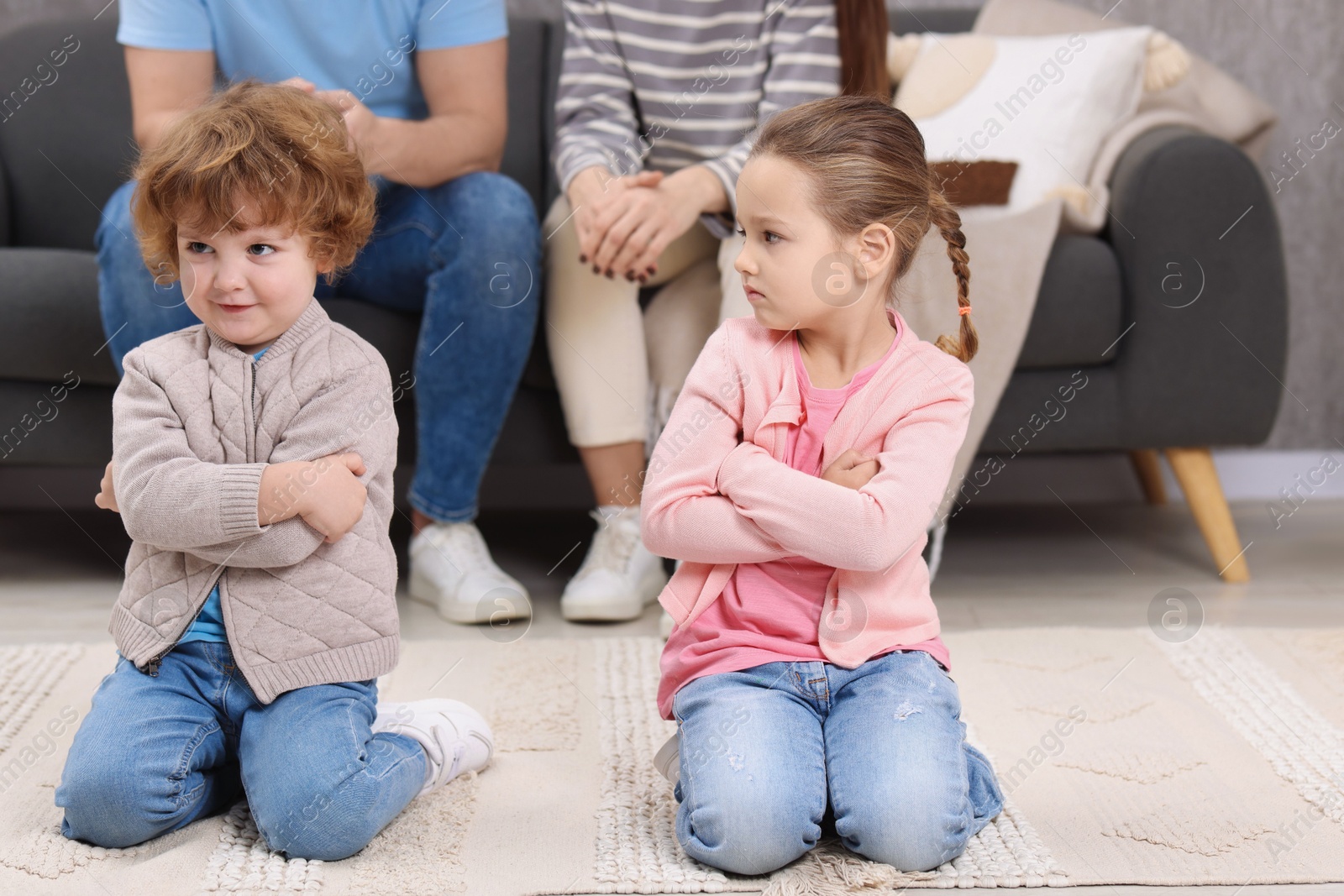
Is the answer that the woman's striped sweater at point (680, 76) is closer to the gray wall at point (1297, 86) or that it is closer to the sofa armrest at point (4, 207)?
the gray wall at point (1297, 86)

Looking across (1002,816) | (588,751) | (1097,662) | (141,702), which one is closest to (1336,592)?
(1097,662)

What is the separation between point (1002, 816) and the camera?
36.3 inches

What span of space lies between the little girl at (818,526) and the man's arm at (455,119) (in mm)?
583

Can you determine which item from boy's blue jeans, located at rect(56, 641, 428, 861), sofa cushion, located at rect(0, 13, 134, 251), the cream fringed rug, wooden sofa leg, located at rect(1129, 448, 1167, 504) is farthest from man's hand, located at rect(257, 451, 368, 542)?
wooden sofa leg, located at rect(1129, 448, 1167, 504)

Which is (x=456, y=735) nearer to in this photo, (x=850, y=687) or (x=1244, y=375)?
(x=850, y=687)

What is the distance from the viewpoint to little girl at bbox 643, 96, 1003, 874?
0.83 meters

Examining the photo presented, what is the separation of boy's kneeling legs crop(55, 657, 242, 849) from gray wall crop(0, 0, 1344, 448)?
5.12ft

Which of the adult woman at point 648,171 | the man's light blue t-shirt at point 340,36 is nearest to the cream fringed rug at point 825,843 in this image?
the adult woman at point 648,171

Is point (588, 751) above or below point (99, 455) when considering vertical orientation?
above

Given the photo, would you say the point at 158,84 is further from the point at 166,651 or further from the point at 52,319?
the point at 166,651

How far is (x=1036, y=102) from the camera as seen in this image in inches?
68.9

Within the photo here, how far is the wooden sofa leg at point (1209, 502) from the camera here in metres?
1.64

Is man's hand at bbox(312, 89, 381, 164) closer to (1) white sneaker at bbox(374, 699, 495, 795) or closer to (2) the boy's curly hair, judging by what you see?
(2) the boy's curly hair

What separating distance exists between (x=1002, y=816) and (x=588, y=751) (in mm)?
356
